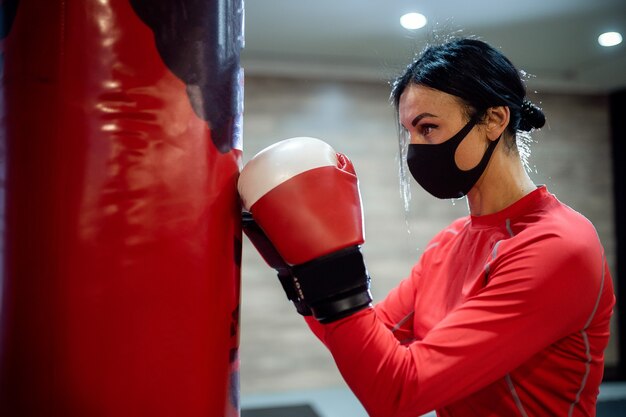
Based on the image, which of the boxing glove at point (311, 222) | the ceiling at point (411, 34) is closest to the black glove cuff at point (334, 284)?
the boxing glove at point (311, 222)

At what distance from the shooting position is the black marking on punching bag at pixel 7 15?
0.82 m

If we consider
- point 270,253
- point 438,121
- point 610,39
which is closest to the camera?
point 270,253

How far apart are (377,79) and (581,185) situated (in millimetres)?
2137

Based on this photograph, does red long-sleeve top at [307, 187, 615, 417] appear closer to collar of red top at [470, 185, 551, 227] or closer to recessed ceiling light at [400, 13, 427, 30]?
collar of red top at [470, 185, 551, 227]

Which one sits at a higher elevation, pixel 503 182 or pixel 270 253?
pixel 503 182

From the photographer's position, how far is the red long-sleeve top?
88 centimetres

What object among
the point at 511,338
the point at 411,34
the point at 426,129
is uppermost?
the point at 411,34

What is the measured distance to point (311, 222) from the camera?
0.85 m

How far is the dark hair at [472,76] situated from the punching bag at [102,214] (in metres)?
0.53

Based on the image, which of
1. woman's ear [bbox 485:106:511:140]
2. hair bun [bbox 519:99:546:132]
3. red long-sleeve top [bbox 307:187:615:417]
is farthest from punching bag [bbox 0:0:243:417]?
hair bun [bbox 519:99:546:132]

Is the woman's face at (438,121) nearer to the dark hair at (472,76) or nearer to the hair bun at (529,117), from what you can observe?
the dark hair at (472,76)

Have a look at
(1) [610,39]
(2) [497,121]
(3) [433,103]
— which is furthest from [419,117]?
(1) [610,39]

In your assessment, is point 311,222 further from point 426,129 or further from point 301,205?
point 426,129

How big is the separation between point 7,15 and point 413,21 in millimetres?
3110
